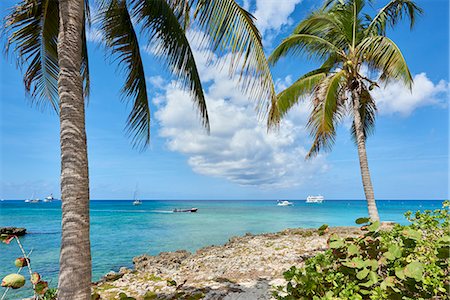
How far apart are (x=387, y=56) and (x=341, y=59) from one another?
5.58 ft

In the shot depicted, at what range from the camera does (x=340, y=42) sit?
9.49 metres

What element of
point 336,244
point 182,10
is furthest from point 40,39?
point 336,244

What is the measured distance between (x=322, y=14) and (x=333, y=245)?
8610mm

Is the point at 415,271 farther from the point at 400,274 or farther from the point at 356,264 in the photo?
the point at 356,264

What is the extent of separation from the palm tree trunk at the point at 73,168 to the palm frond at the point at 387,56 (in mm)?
7912

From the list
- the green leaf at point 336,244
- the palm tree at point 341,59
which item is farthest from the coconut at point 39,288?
the palm tree at point 341,59

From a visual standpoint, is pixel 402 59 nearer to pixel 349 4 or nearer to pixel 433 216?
pixel 349 4

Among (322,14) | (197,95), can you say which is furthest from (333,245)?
(322,14)

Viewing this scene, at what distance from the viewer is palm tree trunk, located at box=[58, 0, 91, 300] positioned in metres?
2.42

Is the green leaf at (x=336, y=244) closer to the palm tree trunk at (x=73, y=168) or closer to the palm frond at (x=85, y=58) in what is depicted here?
the palm tree trunk at (x=73, y=168)

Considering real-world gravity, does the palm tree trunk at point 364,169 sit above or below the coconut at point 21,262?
above

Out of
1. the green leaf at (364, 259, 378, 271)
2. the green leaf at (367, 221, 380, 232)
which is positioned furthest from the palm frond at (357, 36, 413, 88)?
the green leaf at (364, 259, 378, 271)

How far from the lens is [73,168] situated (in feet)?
8.41

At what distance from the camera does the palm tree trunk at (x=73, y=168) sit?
2.42 metres
